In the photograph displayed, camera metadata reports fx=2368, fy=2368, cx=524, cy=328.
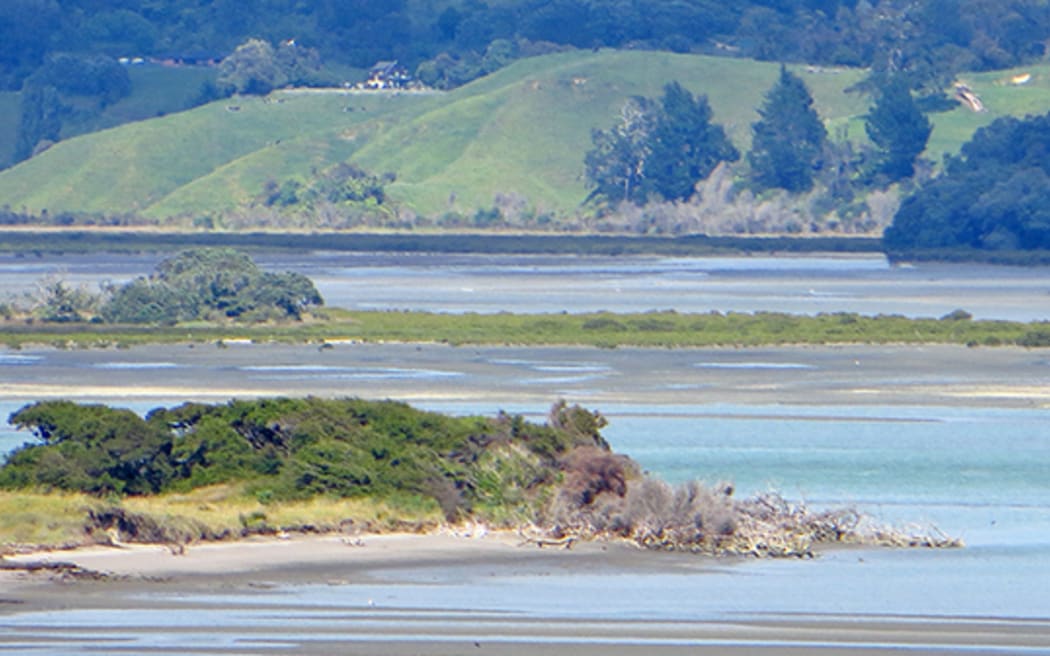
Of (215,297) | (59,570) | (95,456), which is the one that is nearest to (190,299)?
(215,297)

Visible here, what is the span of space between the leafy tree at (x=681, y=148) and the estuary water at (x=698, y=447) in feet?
269

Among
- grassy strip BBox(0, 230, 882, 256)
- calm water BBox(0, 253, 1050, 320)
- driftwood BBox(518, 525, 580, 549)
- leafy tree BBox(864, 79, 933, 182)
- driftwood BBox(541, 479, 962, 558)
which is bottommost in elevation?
grassy strip BBox(0, 230, 882, 256)

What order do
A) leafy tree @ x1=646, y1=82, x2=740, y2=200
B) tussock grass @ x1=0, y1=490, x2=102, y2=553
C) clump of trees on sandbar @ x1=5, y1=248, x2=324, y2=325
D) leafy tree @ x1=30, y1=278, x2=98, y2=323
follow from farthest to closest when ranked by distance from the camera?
leafy tree @ x1=646, y1=82, x2=740, y2=200, clump of trees on sandbar @ x1=5, y1=248, x2=324, y2=325, leafy tree @ x1=30, y1=278, x2=98, y2=323, tussock grass @ x1=0, y1=490, x2=102, y2=553

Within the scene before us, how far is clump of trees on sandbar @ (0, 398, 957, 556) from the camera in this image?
27.3m

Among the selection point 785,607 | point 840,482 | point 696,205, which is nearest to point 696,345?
point 840,482

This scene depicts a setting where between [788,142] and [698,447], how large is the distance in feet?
438

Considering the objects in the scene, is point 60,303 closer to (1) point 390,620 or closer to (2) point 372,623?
(1) point 390,620

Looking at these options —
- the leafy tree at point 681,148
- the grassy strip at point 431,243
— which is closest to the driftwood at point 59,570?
the grassy strip at point 431,243

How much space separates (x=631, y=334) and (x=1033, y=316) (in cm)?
1799

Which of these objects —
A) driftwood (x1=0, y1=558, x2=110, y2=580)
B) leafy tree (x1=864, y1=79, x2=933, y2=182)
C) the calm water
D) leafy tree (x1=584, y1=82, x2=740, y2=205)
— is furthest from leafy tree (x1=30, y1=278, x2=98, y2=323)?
leafy tree (x1=584, y1=82, x2=740, y2=205)

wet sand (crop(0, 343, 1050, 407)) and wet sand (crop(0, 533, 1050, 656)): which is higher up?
wet sand (crop(0, 533, 1050, 656))

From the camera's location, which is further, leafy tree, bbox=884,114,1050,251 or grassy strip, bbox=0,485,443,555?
leafy tree, bbox=884,114,1050,251

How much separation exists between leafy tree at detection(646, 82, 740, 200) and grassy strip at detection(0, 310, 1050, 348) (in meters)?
104

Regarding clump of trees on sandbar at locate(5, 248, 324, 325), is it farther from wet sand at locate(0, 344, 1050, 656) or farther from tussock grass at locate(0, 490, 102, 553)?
wet sand at locate(0, 344, 1050, 656)
